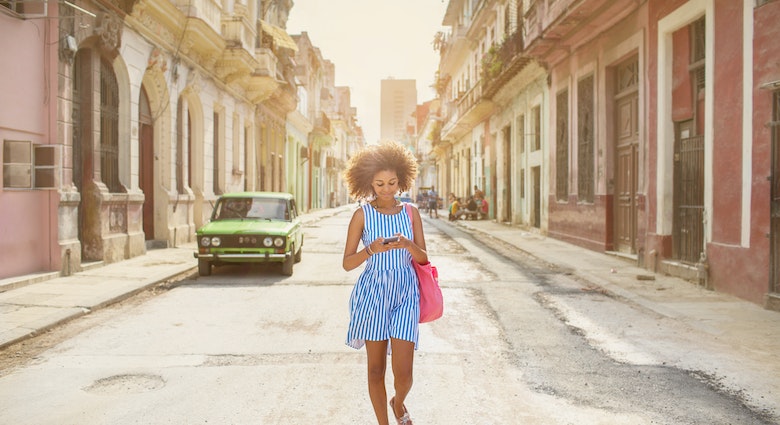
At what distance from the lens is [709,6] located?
9336 millimetres

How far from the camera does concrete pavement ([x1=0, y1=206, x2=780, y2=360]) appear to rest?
260 inches

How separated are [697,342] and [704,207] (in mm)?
4260

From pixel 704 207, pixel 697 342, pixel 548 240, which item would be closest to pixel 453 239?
pixel 548 240

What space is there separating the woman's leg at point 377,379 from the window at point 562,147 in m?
15.1

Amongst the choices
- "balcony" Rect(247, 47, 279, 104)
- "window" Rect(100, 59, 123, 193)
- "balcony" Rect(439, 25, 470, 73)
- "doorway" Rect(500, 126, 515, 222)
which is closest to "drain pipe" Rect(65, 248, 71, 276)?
"window" Rect(100, 59, 123, 193)

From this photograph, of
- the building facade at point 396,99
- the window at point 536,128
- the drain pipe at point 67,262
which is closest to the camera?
the drain pipe at point 67,262

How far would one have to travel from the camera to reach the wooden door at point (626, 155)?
13.4 meters

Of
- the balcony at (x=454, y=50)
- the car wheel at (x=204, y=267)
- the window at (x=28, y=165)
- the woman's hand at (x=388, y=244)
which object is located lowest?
the car wheel at (x=204, y=267)

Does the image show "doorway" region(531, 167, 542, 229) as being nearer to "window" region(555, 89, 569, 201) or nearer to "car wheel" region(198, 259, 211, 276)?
"window" region(555, 89, 569, 201)

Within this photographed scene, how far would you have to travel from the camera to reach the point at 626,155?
13.9 m

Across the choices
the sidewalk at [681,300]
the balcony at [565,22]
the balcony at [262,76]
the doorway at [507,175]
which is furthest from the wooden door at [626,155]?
the balcony at [262,76]

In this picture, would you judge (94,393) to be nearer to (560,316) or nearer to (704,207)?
(560,316)

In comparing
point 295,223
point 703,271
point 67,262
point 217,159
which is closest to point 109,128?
point 67,262

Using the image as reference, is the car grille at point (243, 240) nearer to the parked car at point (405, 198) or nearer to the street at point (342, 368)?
the street at point (342, 368)
